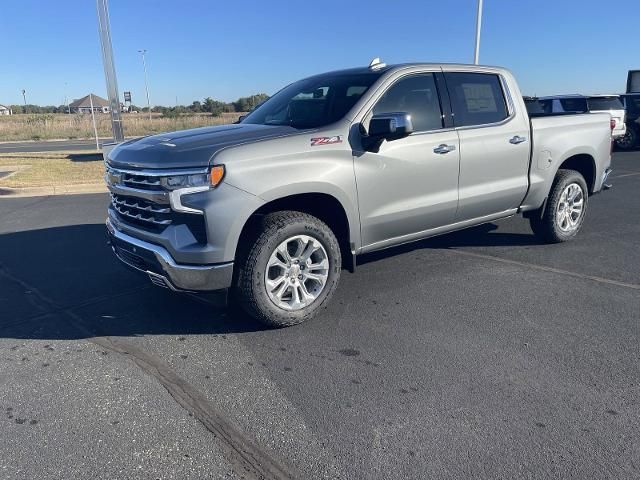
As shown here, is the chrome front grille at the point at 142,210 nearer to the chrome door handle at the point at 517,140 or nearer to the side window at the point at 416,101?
the side window at the point at 416,101

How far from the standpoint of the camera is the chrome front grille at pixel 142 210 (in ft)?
12.0

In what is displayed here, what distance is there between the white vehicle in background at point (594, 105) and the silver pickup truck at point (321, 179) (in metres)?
12.2

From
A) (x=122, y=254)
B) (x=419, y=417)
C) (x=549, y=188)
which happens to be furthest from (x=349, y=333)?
(x=549, y=188)

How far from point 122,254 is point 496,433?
297 centimetres

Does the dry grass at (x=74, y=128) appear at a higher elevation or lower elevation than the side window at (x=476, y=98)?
higher

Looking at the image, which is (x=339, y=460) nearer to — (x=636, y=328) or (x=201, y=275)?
(x=201, y=275)

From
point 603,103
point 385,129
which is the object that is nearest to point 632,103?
point 603,103

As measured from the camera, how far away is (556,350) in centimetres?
358

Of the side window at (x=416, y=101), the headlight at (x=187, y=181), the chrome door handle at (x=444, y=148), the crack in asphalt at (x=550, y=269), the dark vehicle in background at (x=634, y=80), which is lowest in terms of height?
the crack in asphalt at (x=550, y=269)

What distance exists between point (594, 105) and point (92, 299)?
1652cm

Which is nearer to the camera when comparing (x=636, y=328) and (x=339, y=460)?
(x=339, y=460)

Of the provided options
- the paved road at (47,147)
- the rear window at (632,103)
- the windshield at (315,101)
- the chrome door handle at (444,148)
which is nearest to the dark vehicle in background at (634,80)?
the rear window at (632,103)

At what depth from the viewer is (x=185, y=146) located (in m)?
3.75

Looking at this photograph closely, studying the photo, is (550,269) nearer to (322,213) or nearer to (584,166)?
(584,166)
